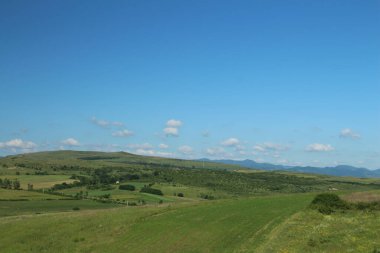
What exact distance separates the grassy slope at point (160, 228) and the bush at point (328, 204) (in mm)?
2754

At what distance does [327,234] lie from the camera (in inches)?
1443

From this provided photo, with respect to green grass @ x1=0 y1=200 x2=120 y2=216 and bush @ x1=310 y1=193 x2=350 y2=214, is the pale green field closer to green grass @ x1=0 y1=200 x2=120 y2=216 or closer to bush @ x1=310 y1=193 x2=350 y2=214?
green grass @ x1=0 y1=200 x2=120 y2=216

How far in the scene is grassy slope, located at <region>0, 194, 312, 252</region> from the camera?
43094 mm

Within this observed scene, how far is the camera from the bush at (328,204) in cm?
4641

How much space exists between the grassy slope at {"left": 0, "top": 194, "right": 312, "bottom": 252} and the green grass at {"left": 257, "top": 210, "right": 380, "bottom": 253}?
2.10 meters

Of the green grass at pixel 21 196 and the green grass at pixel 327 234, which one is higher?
the green grass at pixel 327 234

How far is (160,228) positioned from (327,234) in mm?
19751

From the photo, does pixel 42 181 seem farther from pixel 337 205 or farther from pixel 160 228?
pixel 337 205

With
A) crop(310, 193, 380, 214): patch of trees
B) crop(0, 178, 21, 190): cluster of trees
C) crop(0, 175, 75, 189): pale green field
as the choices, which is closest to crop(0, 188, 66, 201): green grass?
crop(0, 178, 21, 190): cluster of trees

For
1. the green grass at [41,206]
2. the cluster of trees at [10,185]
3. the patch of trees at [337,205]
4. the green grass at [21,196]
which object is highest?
the patch of trees at [337,205]

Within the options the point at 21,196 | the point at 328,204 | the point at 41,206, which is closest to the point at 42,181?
the point at 21,196

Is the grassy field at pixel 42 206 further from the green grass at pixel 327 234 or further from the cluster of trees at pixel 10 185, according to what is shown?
the green grass at pixel 327 234

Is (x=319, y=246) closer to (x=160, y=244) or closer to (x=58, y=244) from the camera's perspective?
(x=160, y=244)

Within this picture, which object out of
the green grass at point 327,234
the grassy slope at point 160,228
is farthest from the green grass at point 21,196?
the green grass at point 327,234
